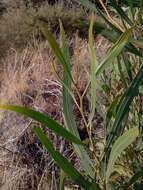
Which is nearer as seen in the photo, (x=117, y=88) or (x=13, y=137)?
(x=117, y=88)

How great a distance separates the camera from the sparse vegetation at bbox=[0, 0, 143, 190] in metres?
1.27

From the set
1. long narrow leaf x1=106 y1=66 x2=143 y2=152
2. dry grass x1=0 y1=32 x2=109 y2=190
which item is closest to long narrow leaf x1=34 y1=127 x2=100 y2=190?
long narrow leaf x1=106 y1=66 x2=143 y2=152

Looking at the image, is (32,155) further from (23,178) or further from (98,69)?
(98,69)

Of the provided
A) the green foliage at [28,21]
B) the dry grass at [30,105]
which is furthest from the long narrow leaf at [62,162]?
the green foliage at [28,21]

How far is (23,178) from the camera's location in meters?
4.71

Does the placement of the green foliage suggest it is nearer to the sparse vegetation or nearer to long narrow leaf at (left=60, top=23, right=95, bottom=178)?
the sparse vegetation

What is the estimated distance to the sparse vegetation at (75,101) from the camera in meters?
1.27

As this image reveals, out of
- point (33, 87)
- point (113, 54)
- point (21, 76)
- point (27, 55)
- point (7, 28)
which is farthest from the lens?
point (7, 28)

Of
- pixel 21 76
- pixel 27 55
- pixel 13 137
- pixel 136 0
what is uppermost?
pixel 27 55

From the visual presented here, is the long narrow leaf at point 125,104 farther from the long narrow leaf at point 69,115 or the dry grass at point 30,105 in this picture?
the dry grass at point 30,105

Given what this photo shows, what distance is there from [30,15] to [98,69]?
10075 mm

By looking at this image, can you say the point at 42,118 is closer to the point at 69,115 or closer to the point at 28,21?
the point at 69,115

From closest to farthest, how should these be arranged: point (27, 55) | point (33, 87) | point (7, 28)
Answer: point (33, 87) < point (27, 55) < point (7, 28)

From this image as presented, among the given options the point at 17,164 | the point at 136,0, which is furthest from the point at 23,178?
the point at 136,0
